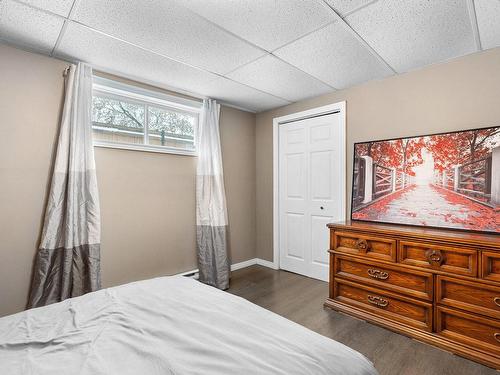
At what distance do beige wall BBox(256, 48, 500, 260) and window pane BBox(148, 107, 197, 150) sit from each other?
59.2 inches

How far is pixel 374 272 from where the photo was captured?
2424 millimetres

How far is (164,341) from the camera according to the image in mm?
1036

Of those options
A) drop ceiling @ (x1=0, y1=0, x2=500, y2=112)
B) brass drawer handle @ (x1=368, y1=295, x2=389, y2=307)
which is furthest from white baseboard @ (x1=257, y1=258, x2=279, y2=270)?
drop ceiling @ (x1=0, y1=0, x2=500, y2=112)

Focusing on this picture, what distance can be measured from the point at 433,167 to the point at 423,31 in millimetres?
1180

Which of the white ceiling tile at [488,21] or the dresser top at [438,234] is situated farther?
the dresser top at [438,234]

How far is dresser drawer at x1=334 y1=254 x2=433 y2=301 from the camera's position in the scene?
2.14m

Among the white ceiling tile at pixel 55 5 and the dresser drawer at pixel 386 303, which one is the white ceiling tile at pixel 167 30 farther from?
the dresser drawer at pixel 386 303

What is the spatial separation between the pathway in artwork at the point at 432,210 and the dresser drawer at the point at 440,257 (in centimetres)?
46

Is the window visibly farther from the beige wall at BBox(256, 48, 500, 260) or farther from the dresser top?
the dresser top

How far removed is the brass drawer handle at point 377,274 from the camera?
7.73 feet

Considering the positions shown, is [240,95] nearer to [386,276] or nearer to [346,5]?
[346,5]

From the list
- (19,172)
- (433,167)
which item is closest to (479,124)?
(433,167)

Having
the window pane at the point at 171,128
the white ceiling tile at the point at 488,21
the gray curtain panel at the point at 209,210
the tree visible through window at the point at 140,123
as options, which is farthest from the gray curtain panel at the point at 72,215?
the white ceiling tile at the point at 488,21

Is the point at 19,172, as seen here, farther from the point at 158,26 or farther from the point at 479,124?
the point at 479,124
